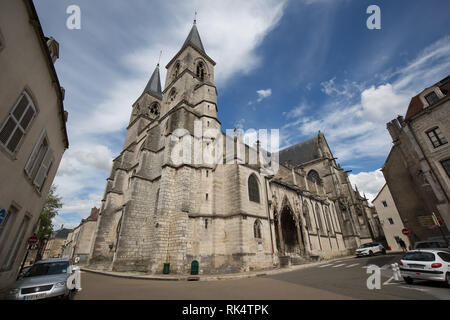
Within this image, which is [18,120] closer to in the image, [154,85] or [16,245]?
[16,245]

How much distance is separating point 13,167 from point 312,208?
25168 mm

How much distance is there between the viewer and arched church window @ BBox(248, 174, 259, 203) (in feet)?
47.6

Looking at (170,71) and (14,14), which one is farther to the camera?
(170,71)

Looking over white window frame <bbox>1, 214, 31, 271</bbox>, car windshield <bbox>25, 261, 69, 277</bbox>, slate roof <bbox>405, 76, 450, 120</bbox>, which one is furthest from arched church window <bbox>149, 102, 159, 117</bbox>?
slate roof <bbox>405, 76, 450, 120</bbox>

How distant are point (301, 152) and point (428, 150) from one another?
77.8 feet

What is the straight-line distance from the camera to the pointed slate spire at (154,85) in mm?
28077

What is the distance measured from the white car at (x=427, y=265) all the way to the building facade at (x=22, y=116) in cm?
1214

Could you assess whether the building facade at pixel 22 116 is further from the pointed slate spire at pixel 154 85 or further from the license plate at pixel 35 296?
the pointed slate spire at pixel 154 85

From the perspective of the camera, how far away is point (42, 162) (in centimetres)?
668

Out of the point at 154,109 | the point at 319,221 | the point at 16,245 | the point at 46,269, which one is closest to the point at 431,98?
the point at 319,221

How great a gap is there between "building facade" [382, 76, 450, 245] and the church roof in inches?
689
